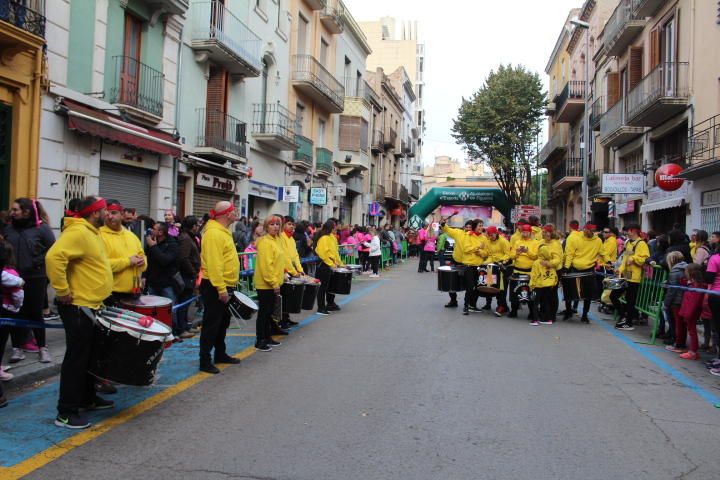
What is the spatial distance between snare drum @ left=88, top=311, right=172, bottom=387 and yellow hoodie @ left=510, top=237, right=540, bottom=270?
8248 mm

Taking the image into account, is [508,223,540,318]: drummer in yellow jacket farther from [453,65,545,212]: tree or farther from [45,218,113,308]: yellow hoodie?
[453,65,545,212]: tree

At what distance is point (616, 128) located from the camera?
25000 mm

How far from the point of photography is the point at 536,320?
11547 mm

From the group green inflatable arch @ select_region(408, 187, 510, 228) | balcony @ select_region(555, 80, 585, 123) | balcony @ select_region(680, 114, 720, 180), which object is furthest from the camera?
balcony @ select_region(555, 80, 585, 123)

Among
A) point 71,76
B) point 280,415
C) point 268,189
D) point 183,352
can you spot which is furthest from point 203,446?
point 268,189

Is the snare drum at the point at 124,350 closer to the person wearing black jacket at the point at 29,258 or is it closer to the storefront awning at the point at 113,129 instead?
the person wearing black jacket at the point at 29,258

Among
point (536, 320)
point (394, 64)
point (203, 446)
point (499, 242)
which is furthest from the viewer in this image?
point (394, 64)

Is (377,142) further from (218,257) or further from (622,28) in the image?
(218,257)

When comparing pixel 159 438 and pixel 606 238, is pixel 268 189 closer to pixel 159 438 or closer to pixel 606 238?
pixel 606 238

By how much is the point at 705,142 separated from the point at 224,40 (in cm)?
1425

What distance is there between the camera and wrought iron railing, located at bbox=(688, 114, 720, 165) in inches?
657

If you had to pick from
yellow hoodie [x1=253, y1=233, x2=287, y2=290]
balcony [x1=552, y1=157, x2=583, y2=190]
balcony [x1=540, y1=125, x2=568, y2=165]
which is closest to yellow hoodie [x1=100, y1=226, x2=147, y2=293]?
yellow hoodie [x1=253, y1=233, x2=287, y2=290]

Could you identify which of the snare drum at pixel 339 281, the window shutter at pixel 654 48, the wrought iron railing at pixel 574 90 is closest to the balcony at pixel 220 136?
the snare drum at pixel 339 281

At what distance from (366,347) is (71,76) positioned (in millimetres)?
9012
